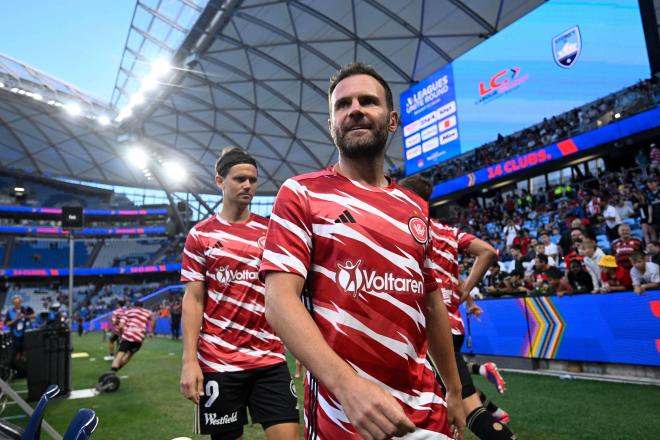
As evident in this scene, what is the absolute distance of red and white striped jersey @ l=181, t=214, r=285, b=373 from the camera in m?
2.80

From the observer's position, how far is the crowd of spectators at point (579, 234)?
24.3 ft

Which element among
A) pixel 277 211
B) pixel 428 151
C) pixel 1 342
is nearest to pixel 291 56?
pixel 428 151

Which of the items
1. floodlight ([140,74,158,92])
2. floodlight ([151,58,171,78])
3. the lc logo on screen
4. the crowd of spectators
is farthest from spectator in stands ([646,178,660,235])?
floodlight ([140,74,158,92])

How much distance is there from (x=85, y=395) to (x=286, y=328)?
8304 mm

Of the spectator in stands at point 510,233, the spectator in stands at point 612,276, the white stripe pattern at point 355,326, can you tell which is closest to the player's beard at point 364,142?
the white stripe pattern at point 355,326

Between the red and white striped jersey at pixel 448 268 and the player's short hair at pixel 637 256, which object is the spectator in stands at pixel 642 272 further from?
the red and white striped jersey at pixel 448 268

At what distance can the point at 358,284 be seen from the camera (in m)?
1.50

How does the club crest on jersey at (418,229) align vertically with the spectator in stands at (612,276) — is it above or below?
above

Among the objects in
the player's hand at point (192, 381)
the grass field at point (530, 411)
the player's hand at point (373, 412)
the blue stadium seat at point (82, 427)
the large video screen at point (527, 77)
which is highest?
the large video screen at point (527, 77)

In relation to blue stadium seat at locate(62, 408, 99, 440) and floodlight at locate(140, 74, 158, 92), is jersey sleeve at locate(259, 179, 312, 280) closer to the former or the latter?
blue stadium seat at locate(62, 408, 99, 440)

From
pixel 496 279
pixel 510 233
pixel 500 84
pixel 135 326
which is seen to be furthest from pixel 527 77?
pixel 135 326

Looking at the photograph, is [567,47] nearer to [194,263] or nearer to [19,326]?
[194,263]

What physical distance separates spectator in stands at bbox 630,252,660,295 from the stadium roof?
16178mm

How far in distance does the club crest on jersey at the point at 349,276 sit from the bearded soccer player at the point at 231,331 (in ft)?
5.02
